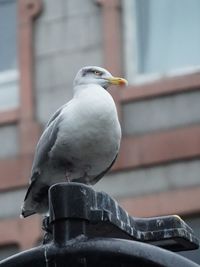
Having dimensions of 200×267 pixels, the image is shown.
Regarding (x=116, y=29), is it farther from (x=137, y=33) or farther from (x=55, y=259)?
(x=55, y=259)

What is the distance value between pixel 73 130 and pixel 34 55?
9.23 metres

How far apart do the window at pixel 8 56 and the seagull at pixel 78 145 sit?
900cm

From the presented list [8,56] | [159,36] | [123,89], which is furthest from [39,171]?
[8,56]

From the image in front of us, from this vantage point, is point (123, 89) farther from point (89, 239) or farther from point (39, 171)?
point (89, 239)

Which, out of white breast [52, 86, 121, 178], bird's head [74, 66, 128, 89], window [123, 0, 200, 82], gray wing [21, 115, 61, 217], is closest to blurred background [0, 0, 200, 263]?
window [123, 0, 200, 82]

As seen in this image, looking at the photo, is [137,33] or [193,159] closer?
[193,159]

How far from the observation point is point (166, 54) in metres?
13.6

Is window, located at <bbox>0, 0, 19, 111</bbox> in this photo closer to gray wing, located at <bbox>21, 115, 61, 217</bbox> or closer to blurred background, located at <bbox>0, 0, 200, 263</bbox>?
blurred background, located at <bbox>0, 0, 200, 263</bbox>

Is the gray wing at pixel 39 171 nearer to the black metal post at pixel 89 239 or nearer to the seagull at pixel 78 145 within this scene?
the seagull at pixel 78 145

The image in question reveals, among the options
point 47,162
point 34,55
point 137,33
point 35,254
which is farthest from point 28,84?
point 35,254

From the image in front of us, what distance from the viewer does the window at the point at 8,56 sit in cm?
1401

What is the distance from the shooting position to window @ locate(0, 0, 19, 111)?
551 inches

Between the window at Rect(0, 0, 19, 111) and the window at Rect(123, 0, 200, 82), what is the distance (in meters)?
1.27

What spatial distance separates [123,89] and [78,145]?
873 cm
